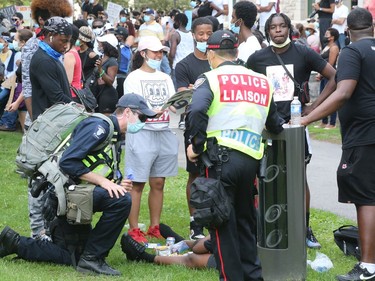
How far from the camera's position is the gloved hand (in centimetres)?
726

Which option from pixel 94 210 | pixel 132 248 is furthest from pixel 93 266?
pixel 132 248

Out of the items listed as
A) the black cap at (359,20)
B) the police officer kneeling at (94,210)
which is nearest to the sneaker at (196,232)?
the police officer kneeling at (94,210)

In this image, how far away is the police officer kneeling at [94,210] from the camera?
7.00 metres

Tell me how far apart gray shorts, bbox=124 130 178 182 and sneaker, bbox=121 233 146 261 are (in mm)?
1064

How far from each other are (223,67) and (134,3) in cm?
4171

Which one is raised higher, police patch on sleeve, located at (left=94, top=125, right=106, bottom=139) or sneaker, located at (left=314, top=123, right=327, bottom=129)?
police patch on sleeve, located at (left=94, top=125, right=106, bottom=139)

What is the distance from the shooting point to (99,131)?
6988 mm

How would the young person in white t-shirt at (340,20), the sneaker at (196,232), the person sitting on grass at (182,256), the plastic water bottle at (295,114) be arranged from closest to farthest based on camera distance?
1. the plastic water bottle at (295,114)
2. the person sitting on grass at (182,256)
3. the sneaker at (196,232)
4. the young person in white t-shirt at (340,20)

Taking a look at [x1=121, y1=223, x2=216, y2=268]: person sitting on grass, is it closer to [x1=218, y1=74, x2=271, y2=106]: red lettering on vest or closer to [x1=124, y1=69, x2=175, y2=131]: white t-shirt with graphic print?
[x1=124, y1=69, x2=175, y2=131]: white t-shirt with graphic print

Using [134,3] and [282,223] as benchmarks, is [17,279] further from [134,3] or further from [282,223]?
[134,3]

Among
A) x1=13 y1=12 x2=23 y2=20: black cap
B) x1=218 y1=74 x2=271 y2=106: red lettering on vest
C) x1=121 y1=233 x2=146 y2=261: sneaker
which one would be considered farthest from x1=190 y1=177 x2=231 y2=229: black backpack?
x1=13 y1=12 x2=23 y2=20: black cap

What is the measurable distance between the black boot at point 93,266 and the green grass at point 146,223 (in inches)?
3.1

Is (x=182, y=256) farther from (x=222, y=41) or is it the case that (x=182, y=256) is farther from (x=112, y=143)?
(x=222, y=41)

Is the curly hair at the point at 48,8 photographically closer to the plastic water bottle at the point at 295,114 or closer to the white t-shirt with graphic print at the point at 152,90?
the white t-shirt with graphic print at the point at 152,90
